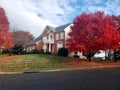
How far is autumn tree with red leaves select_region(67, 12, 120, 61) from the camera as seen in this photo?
48.5 m

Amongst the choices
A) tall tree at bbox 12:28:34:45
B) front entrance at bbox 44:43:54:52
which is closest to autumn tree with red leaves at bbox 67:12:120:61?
front entrance at bbox 44:43:54:52

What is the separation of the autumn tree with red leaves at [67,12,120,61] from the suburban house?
15222mm

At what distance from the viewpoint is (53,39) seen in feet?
235

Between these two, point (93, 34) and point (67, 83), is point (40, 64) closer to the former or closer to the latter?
point (93, 34)

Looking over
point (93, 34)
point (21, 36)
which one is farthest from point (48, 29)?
point (21, 36)

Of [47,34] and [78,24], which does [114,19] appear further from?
[47,34]

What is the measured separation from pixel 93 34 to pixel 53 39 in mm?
24289

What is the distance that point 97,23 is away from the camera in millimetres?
49344

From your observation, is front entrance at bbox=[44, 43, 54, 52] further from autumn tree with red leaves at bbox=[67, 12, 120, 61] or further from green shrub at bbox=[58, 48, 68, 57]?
autumn tree with red leaves at bbox=[67, 12, 120, 61]

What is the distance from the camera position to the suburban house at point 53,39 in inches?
2616

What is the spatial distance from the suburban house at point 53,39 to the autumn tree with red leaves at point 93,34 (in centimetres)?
1522

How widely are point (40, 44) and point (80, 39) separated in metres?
29.2

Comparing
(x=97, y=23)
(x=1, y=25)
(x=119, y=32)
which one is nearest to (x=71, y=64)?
(x=97, y=23)

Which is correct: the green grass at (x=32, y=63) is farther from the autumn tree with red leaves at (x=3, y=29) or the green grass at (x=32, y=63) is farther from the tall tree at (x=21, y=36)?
the tall tree at (x=21, y=36)
